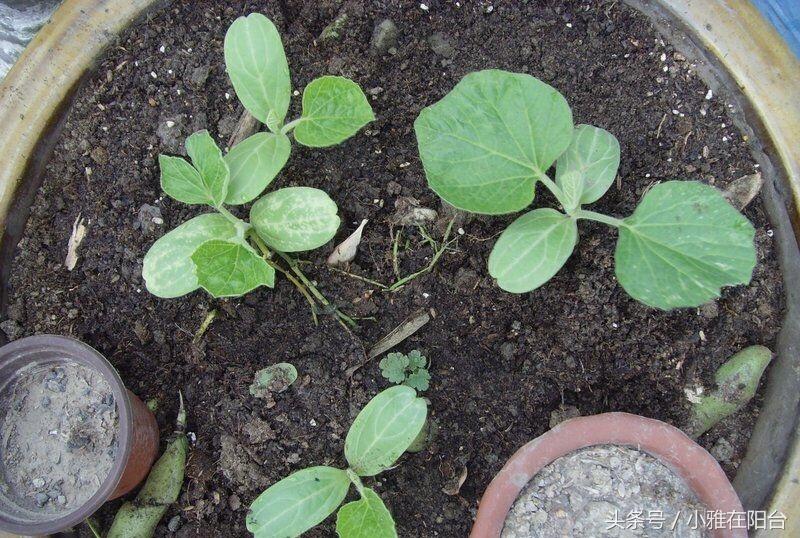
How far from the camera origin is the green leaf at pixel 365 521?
1.04 meters

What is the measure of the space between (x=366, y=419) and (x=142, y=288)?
1.89ft

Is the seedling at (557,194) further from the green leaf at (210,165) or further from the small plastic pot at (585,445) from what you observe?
the green leaf at (210,165)

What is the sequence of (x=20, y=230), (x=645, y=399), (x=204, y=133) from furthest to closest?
(x=20, y=230) < (x=645, y=399) < (x=204, y=133)

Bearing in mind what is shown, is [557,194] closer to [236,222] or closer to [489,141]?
[489,141]

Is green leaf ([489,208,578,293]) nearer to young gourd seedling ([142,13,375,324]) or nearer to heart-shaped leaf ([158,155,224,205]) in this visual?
young gourd seedling ([142,13,375,324])

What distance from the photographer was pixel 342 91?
3.62 feet

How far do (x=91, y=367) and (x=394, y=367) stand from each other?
1.94 ft

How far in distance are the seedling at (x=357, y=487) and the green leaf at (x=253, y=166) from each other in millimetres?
447

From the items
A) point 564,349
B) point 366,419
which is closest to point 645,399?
point 564,349

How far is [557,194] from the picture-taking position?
1102mm

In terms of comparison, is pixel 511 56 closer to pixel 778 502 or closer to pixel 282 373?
pixel 282 373

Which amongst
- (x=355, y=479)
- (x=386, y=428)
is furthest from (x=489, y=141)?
(x=355, y=479)

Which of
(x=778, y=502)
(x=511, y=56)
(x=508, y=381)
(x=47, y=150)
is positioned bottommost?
(x=778, y=502)

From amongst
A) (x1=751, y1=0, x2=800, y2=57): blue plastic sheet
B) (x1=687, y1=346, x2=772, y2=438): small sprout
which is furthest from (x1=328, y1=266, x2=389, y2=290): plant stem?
(x1=751, y1=0, x2=800, y2=57): blue plastic sheet
